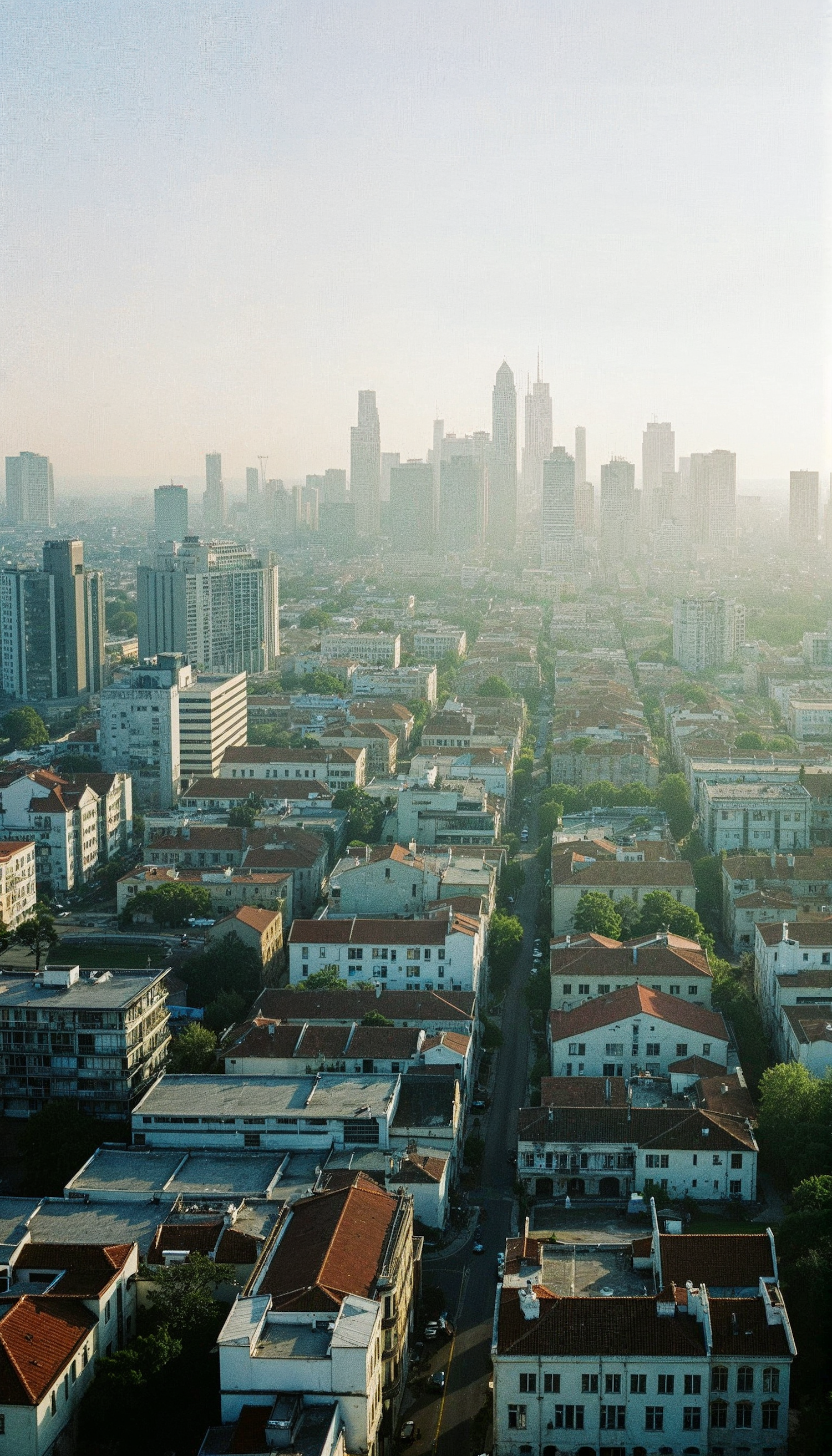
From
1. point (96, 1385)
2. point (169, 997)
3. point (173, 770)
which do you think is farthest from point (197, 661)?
point (96, 1385)

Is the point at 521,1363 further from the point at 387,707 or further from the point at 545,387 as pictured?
the point at 545,387

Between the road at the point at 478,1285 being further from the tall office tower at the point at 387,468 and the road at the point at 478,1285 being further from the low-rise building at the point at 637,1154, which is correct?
the tall office tower at the point at 387,468

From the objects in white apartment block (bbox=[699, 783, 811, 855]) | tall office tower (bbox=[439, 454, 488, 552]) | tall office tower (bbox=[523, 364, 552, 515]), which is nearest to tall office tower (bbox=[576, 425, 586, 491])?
tall office tower (bbox=[523, 364, 552, 515])

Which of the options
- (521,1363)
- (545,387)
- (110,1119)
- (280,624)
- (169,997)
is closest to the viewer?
(521,1363)

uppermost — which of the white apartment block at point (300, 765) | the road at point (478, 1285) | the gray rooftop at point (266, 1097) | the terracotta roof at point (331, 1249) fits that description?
the white apartment block at point (300, 765)

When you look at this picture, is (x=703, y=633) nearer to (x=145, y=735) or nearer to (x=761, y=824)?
(x=145, y=735)

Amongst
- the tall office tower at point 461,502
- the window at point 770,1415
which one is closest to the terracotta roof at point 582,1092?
the window at point 770,1415

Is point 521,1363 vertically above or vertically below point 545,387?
below
